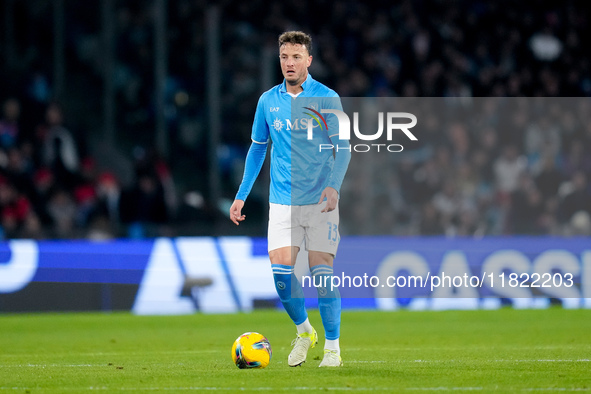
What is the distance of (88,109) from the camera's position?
16.3m

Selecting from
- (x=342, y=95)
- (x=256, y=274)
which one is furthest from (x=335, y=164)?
(x=342, y=95)

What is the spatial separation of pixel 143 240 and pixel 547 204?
5616 millimetres

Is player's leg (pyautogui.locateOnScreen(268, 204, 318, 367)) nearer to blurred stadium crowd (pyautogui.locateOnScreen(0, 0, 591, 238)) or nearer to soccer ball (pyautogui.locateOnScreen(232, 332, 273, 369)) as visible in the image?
soccer ball (pyautogui.locateOnScreen(232, 332, 273, 369))

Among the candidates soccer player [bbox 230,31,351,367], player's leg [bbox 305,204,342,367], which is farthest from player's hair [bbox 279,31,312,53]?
player's leg [bbox 305,204,342,367]

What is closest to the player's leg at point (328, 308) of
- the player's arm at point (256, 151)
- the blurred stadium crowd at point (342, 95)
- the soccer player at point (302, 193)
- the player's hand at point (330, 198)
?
the soccer player at point (302, 193)

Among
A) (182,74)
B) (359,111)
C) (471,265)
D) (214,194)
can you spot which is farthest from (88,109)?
(471,265)

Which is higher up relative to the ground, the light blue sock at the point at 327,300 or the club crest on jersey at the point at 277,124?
the club crest on jersey at the point at 277,124

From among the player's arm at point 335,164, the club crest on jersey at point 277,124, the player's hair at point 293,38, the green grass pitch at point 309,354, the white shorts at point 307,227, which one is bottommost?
the green grass pitch at point 309,354

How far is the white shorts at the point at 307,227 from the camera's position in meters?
6.85

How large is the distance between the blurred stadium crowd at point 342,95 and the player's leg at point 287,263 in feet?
19.5

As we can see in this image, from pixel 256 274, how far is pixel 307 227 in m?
6.11

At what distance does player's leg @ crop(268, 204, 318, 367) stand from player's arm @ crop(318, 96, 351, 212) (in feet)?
1.14

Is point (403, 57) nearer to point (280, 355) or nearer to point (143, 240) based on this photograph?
point (143, 240)

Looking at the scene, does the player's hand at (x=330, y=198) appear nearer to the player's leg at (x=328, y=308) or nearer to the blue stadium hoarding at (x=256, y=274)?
the player's leg at (x=328, y=308)
